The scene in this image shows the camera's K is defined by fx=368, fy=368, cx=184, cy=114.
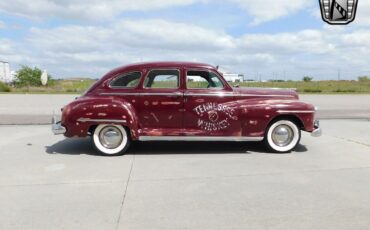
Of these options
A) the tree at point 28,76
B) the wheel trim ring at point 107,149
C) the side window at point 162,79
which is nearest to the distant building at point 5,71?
the tree at point 28,76

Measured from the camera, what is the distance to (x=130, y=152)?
7.27 m

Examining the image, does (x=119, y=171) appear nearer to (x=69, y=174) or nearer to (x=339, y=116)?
(x=69, y=174)

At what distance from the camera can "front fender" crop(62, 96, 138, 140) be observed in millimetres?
6805

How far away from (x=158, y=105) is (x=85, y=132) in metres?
1.46

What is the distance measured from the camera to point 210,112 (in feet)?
23.0

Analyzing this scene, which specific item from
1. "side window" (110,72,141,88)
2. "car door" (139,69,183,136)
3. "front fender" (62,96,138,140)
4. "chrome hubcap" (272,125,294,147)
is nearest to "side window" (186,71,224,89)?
"car door" (139,69,183,136)

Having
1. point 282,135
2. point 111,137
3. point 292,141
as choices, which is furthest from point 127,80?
point 292,141

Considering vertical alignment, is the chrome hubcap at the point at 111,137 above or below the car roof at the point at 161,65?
below

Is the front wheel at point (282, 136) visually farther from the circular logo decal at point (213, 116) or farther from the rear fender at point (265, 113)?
the circular logo decal at point (213, 116)

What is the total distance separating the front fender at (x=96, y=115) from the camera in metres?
6.80

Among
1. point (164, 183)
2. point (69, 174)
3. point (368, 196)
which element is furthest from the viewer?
point (69, 174)

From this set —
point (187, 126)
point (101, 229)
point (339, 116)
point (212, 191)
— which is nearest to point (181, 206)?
point (212, 191)

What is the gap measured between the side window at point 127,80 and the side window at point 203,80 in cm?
99

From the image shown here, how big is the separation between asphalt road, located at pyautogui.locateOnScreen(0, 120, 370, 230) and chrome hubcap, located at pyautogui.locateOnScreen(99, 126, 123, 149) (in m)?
0.34
